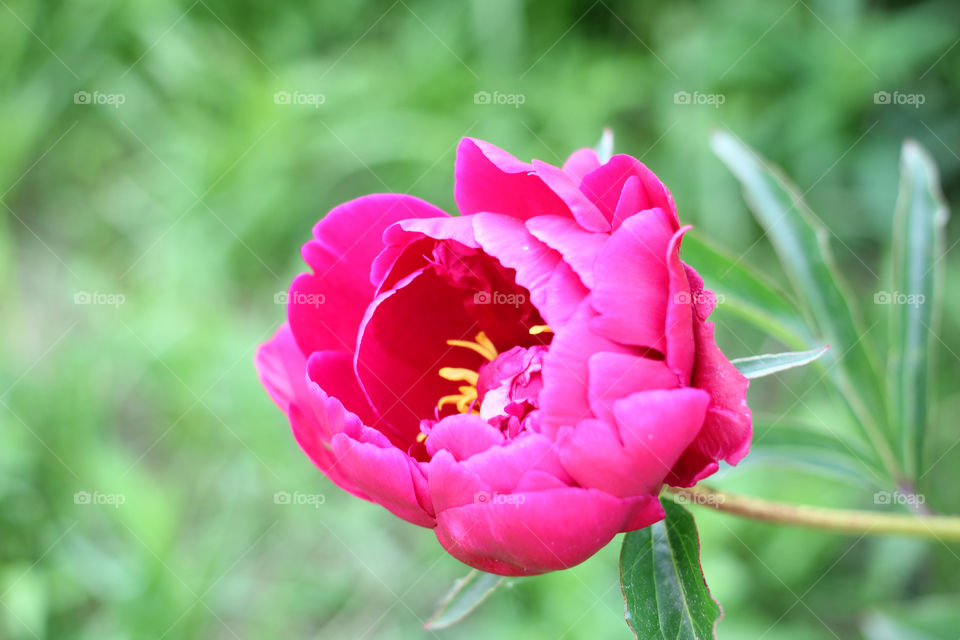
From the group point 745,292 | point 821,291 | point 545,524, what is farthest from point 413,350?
point 821,291

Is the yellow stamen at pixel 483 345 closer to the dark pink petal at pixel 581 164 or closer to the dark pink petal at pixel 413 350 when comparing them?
the dark pink petal at pixel 413 350

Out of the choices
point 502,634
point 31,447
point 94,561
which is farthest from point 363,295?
point 31,447

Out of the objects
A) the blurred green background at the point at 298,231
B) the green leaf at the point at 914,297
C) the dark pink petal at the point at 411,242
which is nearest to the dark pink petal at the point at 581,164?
the dark pink petal at the point at 411,242

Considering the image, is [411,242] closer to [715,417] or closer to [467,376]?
[467,376]

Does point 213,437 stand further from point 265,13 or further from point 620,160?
point 620,160

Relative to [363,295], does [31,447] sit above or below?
below

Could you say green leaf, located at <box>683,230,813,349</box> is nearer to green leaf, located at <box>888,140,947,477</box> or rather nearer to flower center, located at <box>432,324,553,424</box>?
green leaf, located at <box>888,140,947,477</box>
